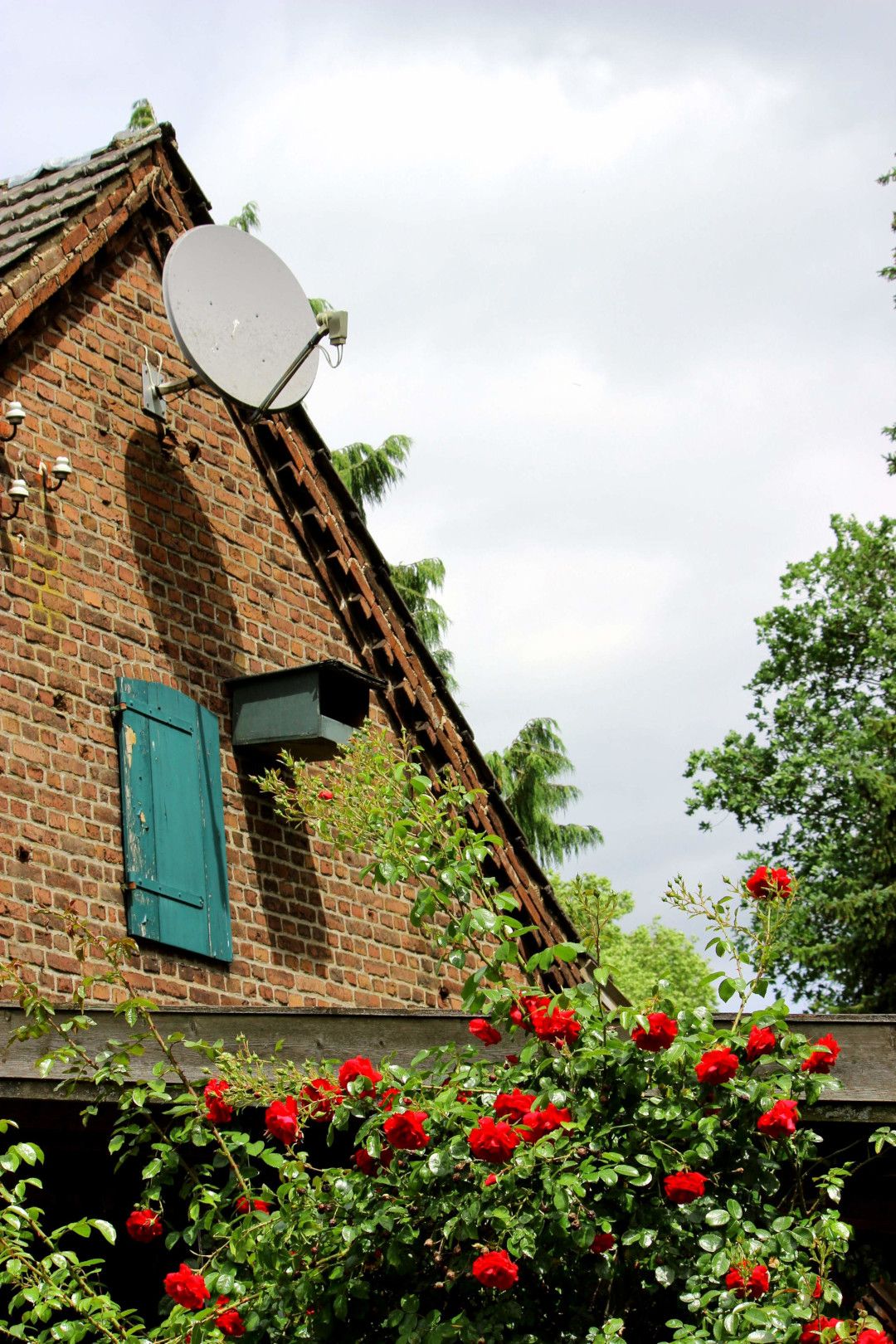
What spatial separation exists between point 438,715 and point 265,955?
256 cm

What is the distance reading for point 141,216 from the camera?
8992mm

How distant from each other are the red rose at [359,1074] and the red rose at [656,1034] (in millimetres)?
700

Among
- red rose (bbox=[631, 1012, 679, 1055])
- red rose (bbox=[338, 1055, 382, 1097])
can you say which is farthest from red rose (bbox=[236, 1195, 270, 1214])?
red rose (bbox=[631, 1012, 679, 1055])

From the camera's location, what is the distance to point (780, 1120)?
12.2ft

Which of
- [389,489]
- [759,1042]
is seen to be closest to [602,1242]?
[759,1042]

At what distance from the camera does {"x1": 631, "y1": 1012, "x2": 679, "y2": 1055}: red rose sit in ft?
12.6

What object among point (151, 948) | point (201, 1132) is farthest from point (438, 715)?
point (201, 1132)

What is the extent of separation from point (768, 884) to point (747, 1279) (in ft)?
3.56

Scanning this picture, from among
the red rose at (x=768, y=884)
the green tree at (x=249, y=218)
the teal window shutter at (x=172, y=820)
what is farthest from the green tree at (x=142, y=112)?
the red rose at (x=768, y=884)

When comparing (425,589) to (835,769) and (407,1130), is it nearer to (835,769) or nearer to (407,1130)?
(835,769)

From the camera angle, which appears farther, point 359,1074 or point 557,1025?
point 359,1074

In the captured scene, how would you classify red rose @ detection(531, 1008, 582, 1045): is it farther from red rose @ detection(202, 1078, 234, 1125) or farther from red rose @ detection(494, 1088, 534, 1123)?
red rose @ detection(202, 1078, 234, 1125)

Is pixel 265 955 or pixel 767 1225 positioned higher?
pixel 265 955

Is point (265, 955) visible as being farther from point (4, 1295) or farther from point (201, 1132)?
point (201, 1132)
